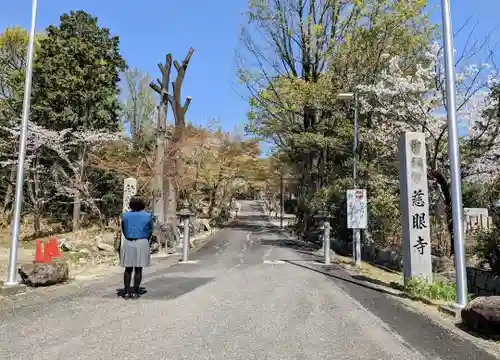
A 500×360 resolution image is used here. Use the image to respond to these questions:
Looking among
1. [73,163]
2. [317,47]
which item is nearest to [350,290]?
[317,47]

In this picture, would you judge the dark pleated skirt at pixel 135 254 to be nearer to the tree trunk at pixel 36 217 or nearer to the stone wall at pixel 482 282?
the stone wall at pixel 482 282

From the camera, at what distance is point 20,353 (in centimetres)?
429

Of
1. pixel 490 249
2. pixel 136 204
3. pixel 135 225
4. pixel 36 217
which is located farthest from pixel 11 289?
pixel 36 217


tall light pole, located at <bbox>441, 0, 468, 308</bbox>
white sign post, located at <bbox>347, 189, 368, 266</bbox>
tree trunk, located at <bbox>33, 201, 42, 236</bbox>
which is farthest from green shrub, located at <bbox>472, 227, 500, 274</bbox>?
tree trunk, located at <bbox>33, 201, 42, 236</bbox>

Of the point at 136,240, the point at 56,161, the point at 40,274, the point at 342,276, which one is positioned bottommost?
the point at 342,276

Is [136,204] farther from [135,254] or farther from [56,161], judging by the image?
[56,161]

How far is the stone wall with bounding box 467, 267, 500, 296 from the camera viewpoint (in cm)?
977

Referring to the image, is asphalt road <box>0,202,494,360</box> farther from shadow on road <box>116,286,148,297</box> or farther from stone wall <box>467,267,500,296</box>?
stone wall <box>467,267,500,296</box>

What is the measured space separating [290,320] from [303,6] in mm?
21620

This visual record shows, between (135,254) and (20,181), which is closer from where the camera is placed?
(135,254)

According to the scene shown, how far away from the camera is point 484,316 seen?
18.1 feet

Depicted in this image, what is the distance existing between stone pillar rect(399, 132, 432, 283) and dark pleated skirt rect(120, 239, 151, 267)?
5156mm

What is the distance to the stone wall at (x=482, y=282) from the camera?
977 centimetres

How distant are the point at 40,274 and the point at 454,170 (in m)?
7.63
